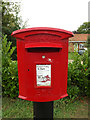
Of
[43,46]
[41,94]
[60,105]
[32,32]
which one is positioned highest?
[32,32]

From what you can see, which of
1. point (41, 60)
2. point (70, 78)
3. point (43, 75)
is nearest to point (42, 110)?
point (43, 75)

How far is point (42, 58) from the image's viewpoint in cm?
163

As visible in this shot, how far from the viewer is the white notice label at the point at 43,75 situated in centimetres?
163

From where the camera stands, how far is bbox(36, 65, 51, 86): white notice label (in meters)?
1.63

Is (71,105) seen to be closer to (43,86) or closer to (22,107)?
(22,107)

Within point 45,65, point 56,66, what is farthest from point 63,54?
point 45,65

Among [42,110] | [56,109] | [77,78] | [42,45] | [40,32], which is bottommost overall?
[56,109]

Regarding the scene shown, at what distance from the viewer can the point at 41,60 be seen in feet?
5.34

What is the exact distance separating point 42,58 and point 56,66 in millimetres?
246

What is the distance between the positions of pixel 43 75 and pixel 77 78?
2.02 m

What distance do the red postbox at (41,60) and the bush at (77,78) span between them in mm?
1673

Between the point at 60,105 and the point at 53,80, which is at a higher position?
the point at 53,80

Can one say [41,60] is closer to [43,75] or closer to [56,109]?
[43,75]

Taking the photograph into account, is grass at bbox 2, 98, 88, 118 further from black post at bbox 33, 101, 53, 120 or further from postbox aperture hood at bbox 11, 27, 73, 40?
postbox aperture hood at bbox 11, 27, 73, 40
